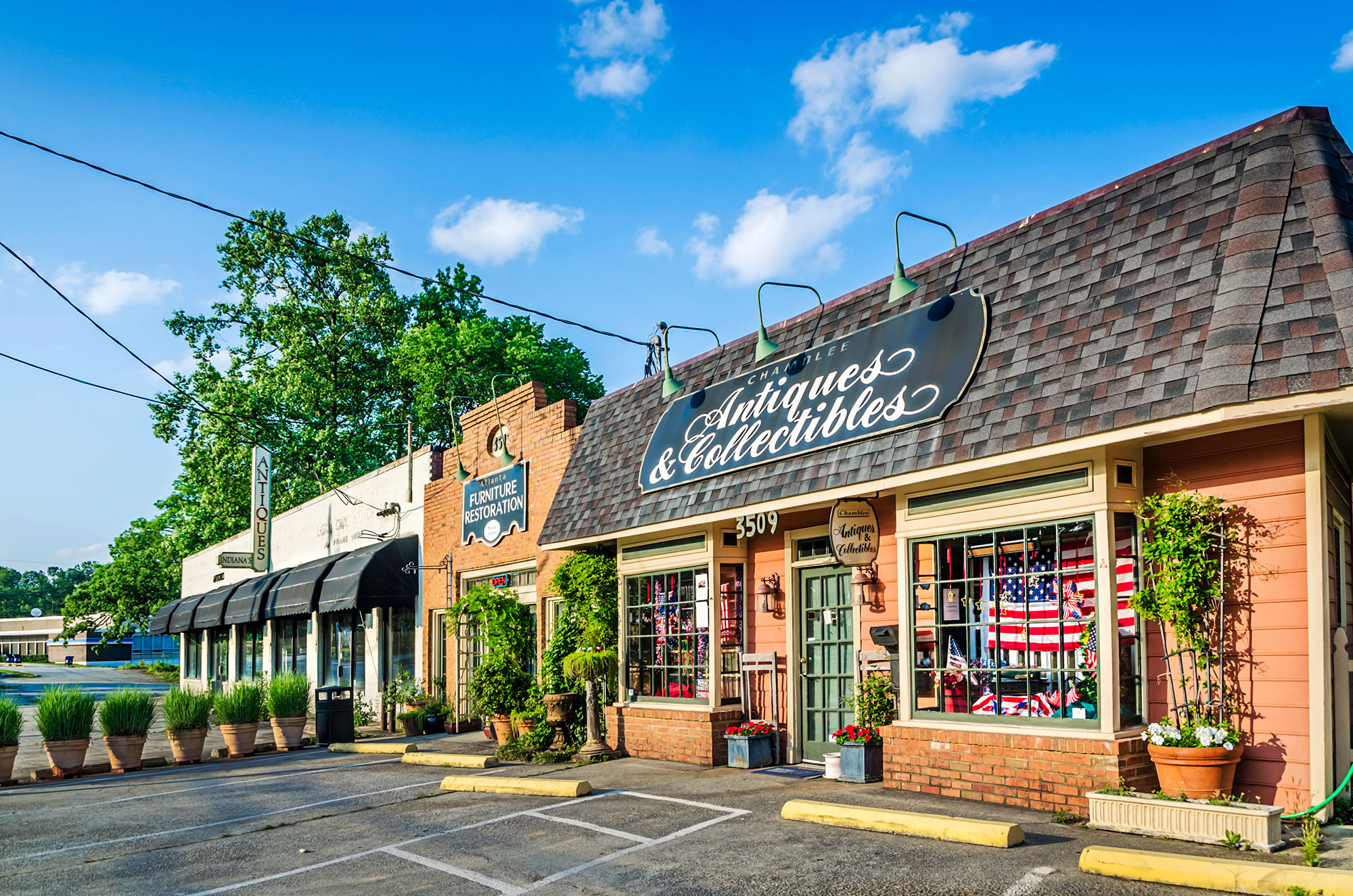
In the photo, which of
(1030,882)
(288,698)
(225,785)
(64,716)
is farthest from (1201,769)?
(288,698)

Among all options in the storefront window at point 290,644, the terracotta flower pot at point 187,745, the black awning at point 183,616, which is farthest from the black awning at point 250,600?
the terracotta flower pot at point 187,745

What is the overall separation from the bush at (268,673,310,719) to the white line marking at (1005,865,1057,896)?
1439 cm

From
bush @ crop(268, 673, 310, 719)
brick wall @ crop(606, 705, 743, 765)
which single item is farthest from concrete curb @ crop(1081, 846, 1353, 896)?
bush @ crop(268, 673, 310, 719)

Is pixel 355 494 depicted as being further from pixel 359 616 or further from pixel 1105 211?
pixel 1105 211

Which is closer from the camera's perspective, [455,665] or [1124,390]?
[1124,390]

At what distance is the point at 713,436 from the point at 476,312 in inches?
1263

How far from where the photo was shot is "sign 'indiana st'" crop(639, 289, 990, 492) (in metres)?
9.51

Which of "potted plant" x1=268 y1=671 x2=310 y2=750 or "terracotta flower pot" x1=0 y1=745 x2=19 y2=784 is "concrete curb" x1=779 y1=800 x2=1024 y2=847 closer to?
"terracotta flower pot" x1=0 y1=745 x2=19 y2=784

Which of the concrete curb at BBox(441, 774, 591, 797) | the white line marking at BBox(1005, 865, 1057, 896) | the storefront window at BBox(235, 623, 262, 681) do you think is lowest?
the storefront window at BBox(235, 623, 262, 681)

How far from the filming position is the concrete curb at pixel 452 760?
1302 cm

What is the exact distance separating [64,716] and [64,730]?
21 centimetres

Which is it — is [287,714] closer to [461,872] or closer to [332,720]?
[332,720]

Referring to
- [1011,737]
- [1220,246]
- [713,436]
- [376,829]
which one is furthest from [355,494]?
[1220,246]

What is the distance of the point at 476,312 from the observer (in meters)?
42.8
